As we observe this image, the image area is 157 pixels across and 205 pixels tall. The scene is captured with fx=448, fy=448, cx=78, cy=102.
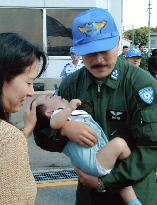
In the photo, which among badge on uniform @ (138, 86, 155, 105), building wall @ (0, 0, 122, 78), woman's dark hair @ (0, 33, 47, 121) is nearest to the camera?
woman's dark hair @ (0, 33, 47, 121)

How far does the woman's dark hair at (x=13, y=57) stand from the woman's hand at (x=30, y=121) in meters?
0.49

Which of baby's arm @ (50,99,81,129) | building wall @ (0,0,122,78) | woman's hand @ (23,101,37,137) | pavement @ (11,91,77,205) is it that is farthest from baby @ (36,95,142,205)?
building wall @ (0,0,122,78)

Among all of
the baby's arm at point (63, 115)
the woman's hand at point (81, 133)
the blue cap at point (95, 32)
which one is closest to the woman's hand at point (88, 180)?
the woman's hand at point (81, 133)

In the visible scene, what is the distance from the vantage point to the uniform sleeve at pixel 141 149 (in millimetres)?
2012

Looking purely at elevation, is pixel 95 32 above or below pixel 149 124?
above

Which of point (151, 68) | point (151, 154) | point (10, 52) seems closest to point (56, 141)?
point (151, 154)

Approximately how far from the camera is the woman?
1.53m

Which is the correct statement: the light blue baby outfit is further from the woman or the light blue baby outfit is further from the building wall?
the building wall

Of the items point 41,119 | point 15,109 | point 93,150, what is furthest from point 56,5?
point 15,109

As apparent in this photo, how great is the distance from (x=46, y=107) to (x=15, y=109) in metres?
0.45

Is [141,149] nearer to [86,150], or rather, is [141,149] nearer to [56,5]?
[86,150]

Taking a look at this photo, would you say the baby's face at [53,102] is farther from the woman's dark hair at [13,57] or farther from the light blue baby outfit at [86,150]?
the woman's dark hair at [13,57]

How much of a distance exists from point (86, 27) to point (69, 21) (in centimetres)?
1063

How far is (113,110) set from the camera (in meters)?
2.10
